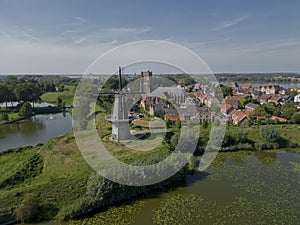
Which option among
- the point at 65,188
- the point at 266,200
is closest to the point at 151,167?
the point at 65,188

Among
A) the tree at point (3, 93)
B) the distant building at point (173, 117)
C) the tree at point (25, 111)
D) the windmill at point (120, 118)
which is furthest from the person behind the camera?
the tree at point (3, 93)

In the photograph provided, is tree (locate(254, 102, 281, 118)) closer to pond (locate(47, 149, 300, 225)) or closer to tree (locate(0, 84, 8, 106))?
pond (locate(47, 149, 300, 225))

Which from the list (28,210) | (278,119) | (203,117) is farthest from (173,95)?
(28,210)

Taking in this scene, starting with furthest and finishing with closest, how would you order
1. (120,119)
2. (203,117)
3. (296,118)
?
(203,117) → (296,118) → (120,119)

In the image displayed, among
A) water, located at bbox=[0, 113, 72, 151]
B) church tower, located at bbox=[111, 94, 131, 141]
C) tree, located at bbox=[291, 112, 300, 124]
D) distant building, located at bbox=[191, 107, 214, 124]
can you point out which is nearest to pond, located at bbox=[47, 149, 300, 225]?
church tower, located at bbox=[111, 94, 131, 141]

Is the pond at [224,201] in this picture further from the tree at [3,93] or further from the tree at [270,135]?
the tree at [3,93]

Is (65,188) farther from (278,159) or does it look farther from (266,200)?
(278,159)

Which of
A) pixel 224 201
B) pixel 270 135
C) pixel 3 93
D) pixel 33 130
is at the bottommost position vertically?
pixel 224 201

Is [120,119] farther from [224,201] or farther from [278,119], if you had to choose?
[278,119]

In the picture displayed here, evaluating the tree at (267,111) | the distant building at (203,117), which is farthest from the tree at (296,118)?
the distant building at (203,117)
